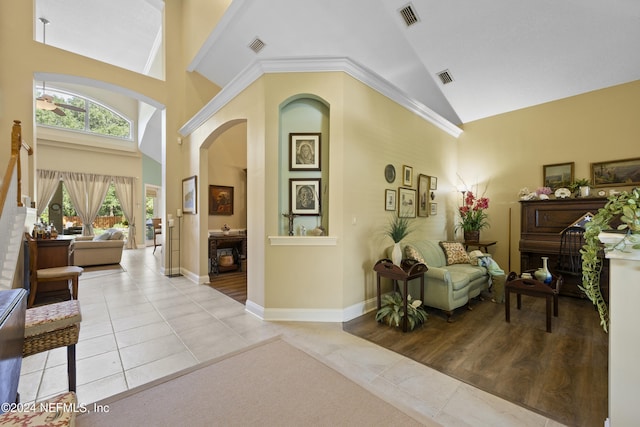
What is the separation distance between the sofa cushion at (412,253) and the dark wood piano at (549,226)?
1.95 m

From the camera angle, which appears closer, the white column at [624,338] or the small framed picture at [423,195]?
the white column at [624,338]

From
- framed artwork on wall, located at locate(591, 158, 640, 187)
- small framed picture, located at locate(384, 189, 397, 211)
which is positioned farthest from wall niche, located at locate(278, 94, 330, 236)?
framed artwork on wall, located at locate(591, 158, 640, 187)

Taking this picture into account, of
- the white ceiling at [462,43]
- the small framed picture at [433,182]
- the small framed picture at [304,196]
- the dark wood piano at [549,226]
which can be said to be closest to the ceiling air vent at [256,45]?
the white ceiling at [462,43]

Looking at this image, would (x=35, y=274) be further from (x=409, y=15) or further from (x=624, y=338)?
(x=409, y=15)

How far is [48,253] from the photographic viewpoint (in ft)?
12.7

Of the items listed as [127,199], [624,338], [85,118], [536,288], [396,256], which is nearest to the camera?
[624,338]

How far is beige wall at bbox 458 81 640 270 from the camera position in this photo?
3879 millimetres

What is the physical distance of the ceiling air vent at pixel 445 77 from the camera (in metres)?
4.29

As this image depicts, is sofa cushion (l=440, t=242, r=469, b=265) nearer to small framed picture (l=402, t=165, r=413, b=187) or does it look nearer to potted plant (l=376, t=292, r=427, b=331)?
small framed picture (l=402, t=165, r=413, b=187)

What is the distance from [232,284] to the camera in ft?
15.1

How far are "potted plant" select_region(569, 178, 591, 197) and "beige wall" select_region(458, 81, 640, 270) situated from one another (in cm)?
19

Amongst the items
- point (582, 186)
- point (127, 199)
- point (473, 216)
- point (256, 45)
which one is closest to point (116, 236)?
point (127, 199)

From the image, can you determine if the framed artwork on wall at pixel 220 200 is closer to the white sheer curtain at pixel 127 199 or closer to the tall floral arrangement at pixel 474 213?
the tall floral arrangement at pixel 474 213

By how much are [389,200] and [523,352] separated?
214 centimetres
